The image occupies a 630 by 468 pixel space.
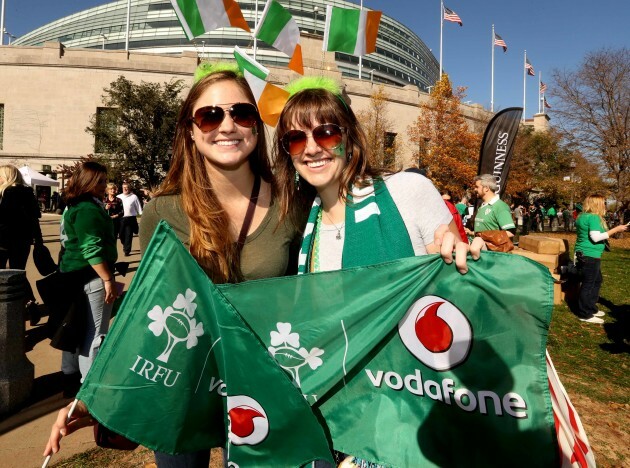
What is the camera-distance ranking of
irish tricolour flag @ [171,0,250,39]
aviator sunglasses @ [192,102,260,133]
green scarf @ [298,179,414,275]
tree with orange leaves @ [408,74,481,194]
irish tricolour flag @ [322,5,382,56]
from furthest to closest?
tree with orange leaves @ [408,74,481,194] < irish tricolour flag @ [322,5,382,56] < irish tricolour flag @ [171,0,250,39] < aviator sunglasses @ [192,102,260,133] < green scarf @ [298,179,414,275]

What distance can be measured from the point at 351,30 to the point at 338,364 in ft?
8.59

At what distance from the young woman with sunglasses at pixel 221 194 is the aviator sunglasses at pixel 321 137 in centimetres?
25

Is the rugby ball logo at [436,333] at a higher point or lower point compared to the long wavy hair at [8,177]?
lower

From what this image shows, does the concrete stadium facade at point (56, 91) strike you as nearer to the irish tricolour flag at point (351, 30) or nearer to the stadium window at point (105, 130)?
the stadium window at point (105, 130)

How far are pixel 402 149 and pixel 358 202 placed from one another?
124 feet

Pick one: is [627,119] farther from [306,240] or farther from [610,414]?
[306,240]

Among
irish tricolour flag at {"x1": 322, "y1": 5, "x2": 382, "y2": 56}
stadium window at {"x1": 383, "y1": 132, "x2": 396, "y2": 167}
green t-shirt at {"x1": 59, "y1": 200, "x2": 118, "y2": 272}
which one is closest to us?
irish tricolour flag at {"x1": 322, "y1": 5, "x2": 382, "y2": 56}

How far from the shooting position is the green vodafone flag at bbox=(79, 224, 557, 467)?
61.2 inches

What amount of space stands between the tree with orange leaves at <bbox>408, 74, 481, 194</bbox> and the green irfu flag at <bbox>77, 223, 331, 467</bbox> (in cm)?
3150

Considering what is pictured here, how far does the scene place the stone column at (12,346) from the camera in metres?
3.58

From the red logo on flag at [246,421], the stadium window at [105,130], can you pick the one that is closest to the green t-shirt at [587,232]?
the red logo on flag at [246,421]

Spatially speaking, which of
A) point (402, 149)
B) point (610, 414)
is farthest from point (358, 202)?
point (402, 149)

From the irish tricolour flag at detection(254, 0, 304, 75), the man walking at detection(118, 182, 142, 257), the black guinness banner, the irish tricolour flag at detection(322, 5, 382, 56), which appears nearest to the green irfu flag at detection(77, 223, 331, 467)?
the irish tricolour flag at detection(254, 0, 304, 75)

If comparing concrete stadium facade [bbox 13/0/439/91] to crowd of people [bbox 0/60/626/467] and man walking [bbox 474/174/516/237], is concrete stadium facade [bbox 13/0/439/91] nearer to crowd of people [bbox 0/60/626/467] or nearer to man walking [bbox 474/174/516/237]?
man walking [bbox 474/174/516/237]
